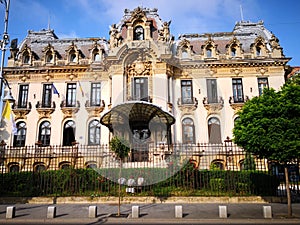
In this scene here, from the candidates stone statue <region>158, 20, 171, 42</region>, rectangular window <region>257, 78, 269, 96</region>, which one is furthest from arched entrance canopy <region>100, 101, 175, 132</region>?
rectangular window <region>257, 78, 269, 96</region>

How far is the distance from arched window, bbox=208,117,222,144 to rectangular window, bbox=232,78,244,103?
3230mm

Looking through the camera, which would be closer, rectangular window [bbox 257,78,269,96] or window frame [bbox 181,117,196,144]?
window frame [bbox 181,117,196,144]

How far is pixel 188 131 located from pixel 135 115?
7407 mm

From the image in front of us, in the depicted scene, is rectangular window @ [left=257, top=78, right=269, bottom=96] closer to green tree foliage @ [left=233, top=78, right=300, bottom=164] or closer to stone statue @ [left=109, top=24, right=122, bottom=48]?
stone statue @ [left=109, top=24, right=122, bottom=48]

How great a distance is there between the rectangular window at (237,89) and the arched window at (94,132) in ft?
51.2

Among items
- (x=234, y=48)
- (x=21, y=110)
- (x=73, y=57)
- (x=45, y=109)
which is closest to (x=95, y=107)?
(x=45, y=109)

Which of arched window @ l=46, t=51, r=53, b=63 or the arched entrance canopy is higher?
arched window @ l=46, t=51, r=53, b=63

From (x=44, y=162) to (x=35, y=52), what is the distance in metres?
14.7

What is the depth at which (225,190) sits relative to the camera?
1544 cm

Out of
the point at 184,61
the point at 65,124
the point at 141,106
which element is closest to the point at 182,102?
the point at 184,61

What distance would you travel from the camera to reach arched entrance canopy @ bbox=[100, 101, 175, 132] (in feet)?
69.3

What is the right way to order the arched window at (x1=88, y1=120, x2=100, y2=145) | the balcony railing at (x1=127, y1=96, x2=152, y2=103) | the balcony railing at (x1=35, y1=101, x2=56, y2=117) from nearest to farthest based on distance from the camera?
the balcony railing at (x1=127, y1=96, x2=152, y2=103) < the arched window at (x1=88, y1=120, x2=100, y2=145) < the balcony railing at (x1=35, y1=101, x2=56, y2=117)

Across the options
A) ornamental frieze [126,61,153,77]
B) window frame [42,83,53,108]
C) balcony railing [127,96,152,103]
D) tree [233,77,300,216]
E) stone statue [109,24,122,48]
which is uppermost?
stone statue [109,24,122,48]

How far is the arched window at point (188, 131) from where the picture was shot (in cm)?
2677
